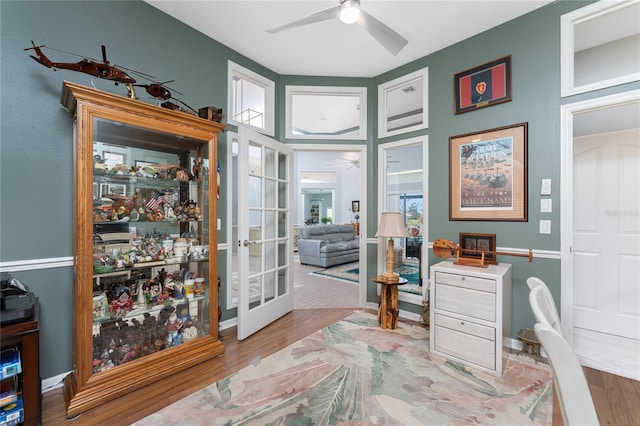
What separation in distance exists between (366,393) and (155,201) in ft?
7.16

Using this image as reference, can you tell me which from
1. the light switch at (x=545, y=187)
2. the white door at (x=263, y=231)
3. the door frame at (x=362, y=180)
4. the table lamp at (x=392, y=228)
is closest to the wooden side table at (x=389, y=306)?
the table lamp at (x=392, y=228)

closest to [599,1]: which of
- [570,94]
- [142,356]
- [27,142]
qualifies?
[570,94]

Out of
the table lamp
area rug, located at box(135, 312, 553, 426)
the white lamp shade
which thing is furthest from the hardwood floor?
the white lamp shade

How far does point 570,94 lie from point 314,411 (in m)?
3.10

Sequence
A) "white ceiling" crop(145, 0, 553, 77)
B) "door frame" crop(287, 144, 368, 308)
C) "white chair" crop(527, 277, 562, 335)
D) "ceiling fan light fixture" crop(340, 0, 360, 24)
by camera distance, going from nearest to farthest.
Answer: "white chair" crop(527, 277, 562, 335), "ceiling fan light fixture" crop(340, 0, 360, 24), "white ceiling" crop(145, 0, 553, 77), "door frame" crop(287, 144, 368, 308)

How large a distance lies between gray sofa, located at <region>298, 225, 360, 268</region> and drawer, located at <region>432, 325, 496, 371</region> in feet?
13.2

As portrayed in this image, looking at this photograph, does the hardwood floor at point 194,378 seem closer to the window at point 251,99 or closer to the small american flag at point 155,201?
the small american flag at point 155,201

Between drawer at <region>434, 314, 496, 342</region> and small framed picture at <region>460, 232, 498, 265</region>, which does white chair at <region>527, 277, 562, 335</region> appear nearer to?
drawer at <region>434, 314, 496, 342</region>

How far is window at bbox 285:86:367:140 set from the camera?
3.62m

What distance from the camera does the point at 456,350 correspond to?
230cm

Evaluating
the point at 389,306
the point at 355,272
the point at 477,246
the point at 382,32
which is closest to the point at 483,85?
the point at 382,32

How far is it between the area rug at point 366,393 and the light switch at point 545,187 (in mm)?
1421

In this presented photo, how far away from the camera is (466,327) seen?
225 centimetres

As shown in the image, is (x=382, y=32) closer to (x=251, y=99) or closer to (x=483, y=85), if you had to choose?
(x=483, y=85)
